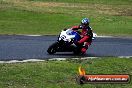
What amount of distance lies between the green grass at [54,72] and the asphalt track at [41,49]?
231cm

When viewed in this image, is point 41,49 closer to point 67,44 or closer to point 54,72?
point 67,44

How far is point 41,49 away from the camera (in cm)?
2131

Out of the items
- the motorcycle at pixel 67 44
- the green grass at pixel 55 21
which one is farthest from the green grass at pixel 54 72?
the green grass at pixel 55 21

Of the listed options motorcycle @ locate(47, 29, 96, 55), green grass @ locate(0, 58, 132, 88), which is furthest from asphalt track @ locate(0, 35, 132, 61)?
green grass @ locate(0, 58, 132, 88)

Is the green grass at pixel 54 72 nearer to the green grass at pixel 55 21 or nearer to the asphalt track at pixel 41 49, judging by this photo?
the asphalt track at pixel 41 49

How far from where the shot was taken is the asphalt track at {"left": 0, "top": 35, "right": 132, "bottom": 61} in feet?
62.2

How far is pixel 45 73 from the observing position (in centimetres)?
1399

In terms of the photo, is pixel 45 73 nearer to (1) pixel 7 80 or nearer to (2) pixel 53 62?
(1) pixel 7 80

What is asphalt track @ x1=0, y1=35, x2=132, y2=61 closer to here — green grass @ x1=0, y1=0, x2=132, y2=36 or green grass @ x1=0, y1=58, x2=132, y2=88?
green grass @ x1=0, y1=58, x2=132, y2=88

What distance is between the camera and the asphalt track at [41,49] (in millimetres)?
18948

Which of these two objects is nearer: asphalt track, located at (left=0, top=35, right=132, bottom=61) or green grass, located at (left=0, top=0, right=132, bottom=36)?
asphalt track, located at (left=0, top=35, right=132, bottom=61)

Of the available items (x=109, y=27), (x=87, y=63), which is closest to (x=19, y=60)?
(x=87, y=63)

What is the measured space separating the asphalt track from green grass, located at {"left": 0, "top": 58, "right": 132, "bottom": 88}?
231 centimetres

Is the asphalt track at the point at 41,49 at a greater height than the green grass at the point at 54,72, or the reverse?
the green grass at the point at 54,72
